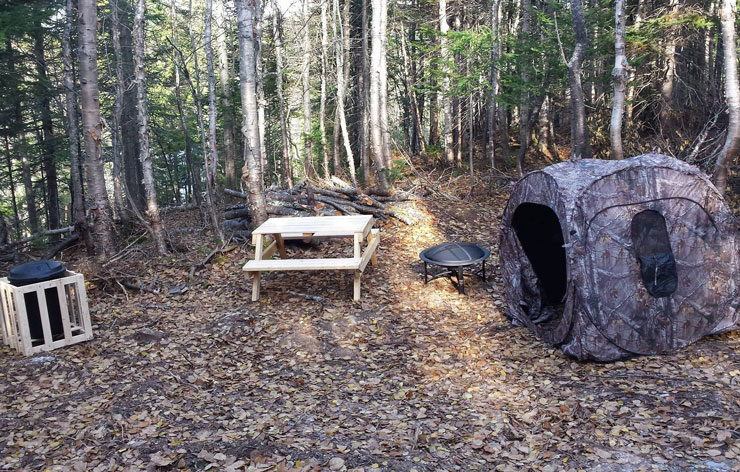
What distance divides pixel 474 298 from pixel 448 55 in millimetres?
8409

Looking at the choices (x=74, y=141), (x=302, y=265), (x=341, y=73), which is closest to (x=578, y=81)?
(x=341, y=73)

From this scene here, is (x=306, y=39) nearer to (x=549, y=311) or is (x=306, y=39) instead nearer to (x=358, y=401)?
(x=549, y=311)

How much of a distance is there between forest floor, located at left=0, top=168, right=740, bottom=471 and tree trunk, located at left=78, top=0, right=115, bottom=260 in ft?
3.76

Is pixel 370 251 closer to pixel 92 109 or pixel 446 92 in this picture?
pixel 92 109

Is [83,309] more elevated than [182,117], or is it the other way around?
[182,117]

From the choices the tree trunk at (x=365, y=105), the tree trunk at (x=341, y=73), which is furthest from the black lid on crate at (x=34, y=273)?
the tree trunk at (x=341, y=73)

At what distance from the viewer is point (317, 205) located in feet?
33.0

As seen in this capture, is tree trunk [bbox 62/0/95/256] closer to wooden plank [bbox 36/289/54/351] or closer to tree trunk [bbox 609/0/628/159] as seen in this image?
wooden plank [bbox 36/289/54/351]

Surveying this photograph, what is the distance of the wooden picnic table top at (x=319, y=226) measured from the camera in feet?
22.9

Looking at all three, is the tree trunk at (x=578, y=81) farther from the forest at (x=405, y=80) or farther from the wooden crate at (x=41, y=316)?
the wooden crate at (x=41, y=316)

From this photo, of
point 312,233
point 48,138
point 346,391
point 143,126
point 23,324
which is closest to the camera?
point 346,391

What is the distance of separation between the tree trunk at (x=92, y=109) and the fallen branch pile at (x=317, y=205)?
Answer: 90.7 inches

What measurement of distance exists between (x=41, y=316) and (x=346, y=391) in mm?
3563

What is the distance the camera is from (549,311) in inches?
275
